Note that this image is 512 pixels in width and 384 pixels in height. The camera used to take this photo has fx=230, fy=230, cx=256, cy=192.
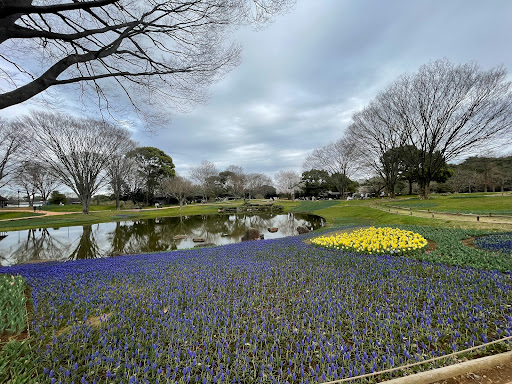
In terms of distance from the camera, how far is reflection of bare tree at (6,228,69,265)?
12.9 m

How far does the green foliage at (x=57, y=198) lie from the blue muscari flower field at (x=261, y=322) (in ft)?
230

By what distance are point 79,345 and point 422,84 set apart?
106 ft

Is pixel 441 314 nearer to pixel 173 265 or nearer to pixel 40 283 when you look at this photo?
pixel 173 265

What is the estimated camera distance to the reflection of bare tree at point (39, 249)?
12932 millimetres

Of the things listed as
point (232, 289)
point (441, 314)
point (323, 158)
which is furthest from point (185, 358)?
point (323, 158)

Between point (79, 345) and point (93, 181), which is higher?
point (93, 181)

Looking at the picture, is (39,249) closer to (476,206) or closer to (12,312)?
(12,312)

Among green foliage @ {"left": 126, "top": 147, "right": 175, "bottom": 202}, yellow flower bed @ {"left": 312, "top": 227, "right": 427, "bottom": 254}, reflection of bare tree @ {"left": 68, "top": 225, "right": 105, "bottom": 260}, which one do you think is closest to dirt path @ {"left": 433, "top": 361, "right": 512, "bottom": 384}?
yellow flower bed @ {"left": 312, "top": 227, "right": 427, "bottom": 254}

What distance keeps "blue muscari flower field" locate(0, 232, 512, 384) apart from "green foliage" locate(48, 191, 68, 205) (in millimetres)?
70104

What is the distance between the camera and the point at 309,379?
223 centimetres

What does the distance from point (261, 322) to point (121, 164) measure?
1784 inches

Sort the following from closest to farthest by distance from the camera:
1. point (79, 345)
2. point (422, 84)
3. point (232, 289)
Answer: point (79, 345) → point (232, 289) → point (422, 84)

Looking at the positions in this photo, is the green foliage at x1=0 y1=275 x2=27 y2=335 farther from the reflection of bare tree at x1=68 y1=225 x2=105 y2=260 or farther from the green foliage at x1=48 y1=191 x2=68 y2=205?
the green foliage at x1=48 y1=191 x2=68 y2=205

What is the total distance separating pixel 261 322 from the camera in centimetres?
335
